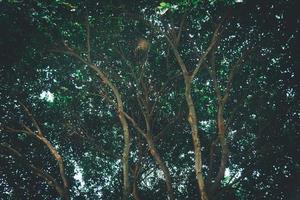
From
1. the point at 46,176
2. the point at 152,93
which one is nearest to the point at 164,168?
the point at 152,93

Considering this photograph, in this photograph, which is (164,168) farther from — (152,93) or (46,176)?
(46,176)

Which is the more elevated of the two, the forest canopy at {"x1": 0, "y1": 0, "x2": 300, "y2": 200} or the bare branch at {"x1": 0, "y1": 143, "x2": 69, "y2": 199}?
the forest canopy at {"x1": 0, "y1": 0, "x2": 300, "y2": 200}

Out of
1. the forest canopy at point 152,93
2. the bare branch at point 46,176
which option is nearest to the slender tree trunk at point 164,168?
the forest canopy at point 152,93

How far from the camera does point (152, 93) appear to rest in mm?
17891

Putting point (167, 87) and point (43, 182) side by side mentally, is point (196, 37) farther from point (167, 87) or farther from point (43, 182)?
point (43, 182)

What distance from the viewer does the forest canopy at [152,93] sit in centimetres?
1355

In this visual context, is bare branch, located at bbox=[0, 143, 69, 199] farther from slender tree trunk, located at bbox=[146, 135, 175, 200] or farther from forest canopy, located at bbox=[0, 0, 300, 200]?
slender tree trunk, located at bbox=[146, 135, 175, 200]

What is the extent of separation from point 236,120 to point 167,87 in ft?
12.6

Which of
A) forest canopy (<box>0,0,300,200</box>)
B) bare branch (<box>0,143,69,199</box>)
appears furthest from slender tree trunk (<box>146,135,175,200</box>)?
bare branch (<box>0,143,69,199</box>)

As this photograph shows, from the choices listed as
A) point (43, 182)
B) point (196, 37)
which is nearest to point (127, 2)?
point (196, 37)

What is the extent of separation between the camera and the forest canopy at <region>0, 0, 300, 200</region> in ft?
44.5

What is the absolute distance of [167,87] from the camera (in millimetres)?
18234

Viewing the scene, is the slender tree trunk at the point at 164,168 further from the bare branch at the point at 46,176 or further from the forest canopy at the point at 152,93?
the bare branch at the point at 46,176

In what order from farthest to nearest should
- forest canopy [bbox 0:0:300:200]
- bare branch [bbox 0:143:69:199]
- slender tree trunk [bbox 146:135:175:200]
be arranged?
1. bare branch [bbox 0:143:69:199]
2. slender tree trunk [bbox 146:135:175:200]
3. forest canopy [bbox 0:0:300:200]
